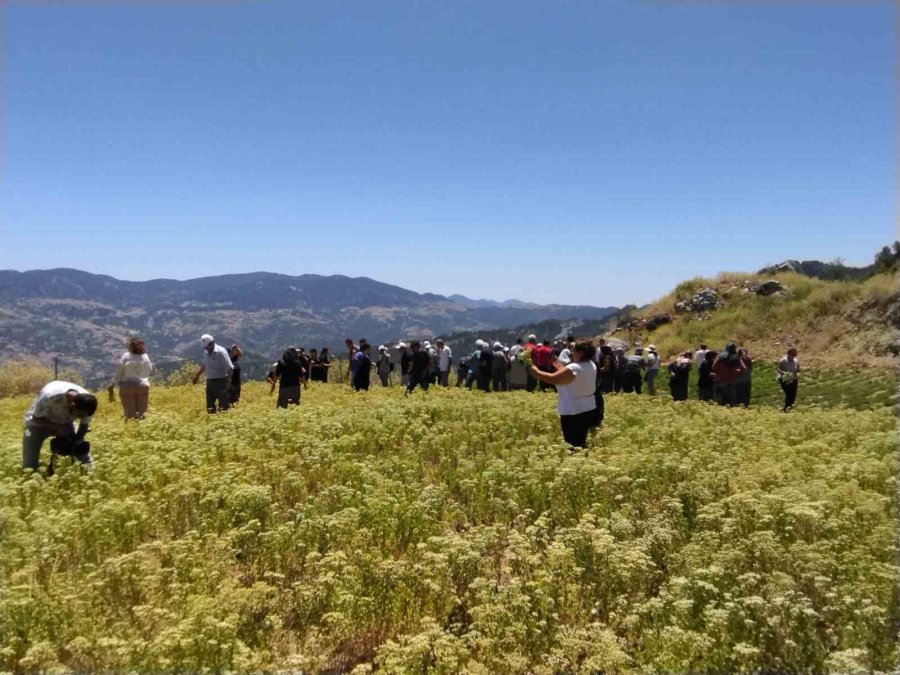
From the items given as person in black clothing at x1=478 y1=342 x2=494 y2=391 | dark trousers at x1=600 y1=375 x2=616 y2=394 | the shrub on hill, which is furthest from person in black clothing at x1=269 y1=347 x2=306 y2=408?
the shrub on hill

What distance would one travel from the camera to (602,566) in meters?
4.99

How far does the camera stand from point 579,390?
27.6 ft

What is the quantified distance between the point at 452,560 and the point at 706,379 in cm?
1365

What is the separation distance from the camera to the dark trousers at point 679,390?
54.3 feet

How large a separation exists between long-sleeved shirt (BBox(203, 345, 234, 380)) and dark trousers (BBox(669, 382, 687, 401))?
11.3 meters

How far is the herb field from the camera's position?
150 inches

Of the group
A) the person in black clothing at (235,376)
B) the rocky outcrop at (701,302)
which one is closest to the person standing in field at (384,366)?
the person in black clothing at (235,376)

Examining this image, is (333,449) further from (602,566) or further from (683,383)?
(683,383)

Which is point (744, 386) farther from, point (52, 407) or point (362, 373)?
point (52, 407)

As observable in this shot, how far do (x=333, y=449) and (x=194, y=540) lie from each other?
3.54 metres

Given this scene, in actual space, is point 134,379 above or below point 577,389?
below

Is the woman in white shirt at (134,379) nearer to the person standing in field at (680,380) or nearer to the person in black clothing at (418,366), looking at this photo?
the person in black clothing at (418,366)

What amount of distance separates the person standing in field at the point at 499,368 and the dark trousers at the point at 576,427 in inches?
397

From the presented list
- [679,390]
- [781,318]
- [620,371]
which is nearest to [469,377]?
[620,371]
